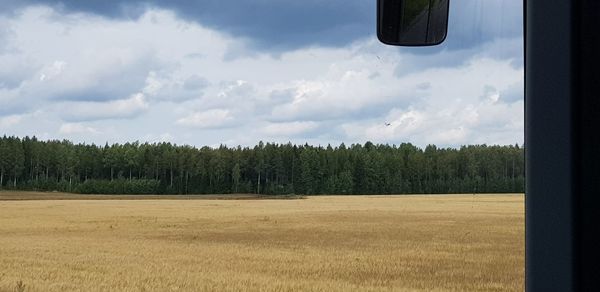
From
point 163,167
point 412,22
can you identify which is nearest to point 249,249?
point 163,167

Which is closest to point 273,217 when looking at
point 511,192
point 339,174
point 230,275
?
point 230,275

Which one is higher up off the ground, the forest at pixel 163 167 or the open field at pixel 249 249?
the forest at pixel 163 167

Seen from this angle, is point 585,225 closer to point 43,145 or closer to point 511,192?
point 511,192

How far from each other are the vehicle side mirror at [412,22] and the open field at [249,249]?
12.1 feet

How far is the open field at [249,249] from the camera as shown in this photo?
9.78 m

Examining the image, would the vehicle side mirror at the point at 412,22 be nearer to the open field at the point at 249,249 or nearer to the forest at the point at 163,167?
the open field at the point at 249,249

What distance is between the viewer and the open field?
9781mm

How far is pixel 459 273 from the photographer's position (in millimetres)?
9508

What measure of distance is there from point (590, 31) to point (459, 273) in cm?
957

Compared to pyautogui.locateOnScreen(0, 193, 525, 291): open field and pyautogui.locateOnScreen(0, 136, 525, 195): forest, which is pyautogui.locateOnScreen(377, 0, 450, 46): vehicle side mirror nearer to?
pyautogui.locateOnScreen(0, 193, 525, 291): open field

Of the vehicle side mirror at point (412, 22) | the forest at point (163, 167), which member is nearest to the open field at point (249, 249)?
the forest at point (163, 167)

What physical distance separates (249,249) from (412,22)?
543 inches

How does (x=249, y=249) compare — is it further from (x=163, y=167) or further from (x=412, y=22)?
(x=412, y=22)

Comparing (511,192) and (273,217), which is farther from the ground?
(511,192)
